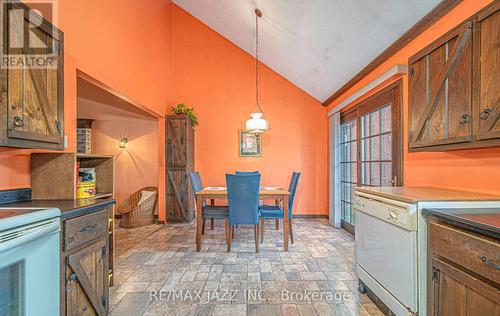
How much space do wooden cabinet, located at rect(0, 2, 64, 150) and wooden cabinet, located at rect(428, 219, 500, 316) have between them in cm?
241

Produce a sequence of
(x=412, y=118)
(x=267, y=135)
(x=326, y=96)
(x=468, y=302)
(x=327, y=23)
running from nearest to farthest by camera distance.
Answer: (x=468, y=302)
(x=412, y=118)
(x=327, y=23)
(x=326, y=96)
(x=267, y=135)

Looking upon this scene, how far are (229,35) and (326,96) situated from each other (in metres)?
2.33

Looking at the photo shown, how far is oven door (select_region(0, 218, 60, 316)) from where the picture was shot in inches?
39.3

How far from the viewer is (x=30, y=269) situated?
3.60ft

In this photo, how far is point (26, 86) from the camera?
1.40 metres

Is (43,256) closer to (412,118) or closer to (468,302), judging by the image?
(468,302)

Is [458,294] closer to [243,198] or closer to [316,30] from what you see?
[243,198]

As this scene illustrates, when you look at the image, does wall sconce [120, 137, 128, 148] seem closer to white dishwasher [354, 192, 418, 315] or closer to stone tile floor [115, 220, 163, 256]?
stone tile floor [115, 220, 163, 256]

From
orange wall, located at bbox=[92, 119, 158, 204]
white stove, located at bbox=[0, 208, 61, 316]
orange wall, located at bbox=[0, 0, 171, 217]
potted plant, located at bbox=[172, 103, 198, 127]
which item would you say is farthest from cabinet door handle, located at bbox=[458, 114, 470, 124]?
orange wall, located at bbox=[92, 119, 158, 204]

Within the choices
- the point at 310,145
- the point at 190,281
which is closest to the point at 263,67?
the point at 310,145

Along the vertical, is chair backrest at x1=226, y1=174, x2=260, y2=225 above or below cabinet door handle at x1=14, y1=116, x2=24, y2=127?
below

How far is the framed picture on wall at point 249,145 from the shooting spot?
4.99 metres

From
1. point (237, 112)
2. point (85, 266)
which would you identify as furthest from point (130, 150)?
point (85, 266)

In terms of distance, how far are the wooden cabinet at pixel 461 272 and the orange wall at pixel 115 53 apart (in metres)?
2.72
